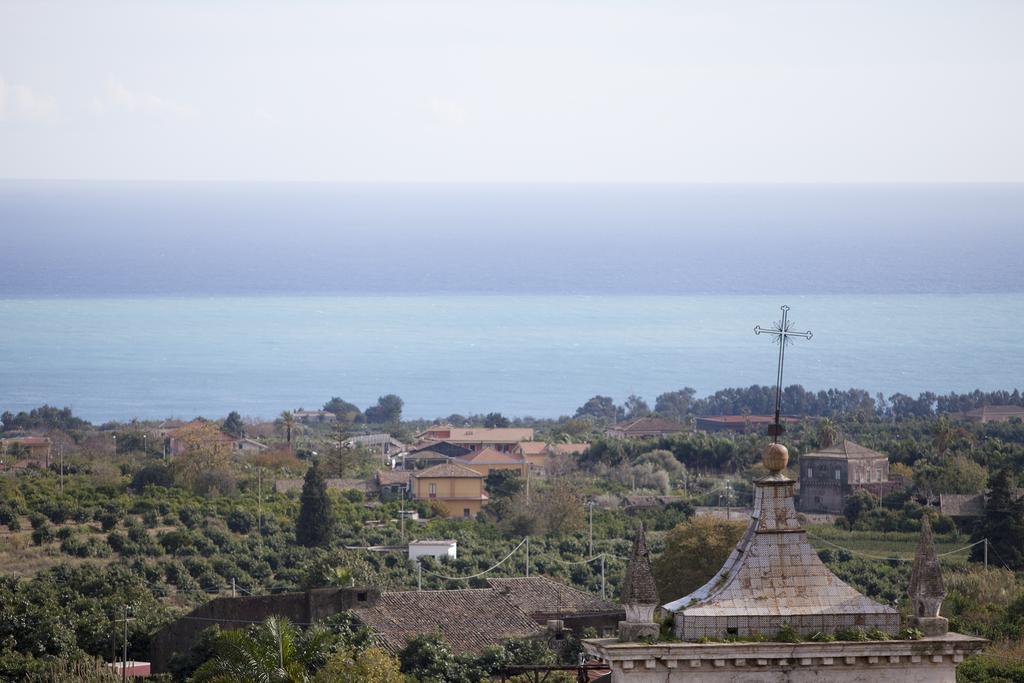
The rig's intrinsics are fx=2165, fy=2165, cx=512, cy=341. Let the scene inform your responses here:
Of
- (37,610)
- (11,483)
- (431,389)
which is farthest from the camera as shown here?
(431,389)

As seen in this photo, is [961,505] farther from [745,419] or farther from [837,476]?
[745,419]

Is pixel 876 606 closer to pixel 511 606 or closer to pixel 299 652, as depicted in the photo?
pixel 299 652

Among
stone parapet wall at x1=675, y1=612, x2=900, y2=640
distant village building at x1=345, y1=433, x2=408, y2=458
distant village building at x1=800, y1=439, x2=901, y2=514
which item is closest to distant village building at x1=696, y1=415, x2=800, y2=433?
distant village building at x1=345, y1=433, x2=408, y2=458

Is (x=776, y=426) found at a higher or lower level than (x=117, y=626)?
higher

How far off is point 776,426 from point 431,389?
16190cm

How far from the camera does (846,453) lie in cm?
7438

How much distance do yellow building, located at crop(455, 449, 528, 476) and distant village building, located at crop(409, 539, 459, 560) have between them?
2520cm

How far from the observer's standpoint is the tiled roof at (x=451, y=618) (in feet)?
133

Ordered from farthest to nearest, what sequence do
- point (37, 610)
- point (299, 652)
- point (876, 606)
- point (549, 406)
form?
point (549, 406)
point (37, 610)
point (299, 652)
point (876, 606)

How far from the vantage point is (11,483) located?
67562 mm

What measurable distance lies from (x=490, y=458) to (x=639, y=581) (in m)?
72.4

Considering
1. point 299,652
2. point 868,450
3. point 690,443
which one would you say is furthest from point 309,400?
point 299,652

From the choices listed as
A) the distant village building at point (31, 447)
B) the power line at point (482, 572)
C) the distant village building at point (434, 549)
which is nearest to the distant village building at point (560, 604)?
the power line at point (482, 572)

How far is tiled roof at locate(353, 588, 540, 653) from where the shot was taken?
40500 mm
